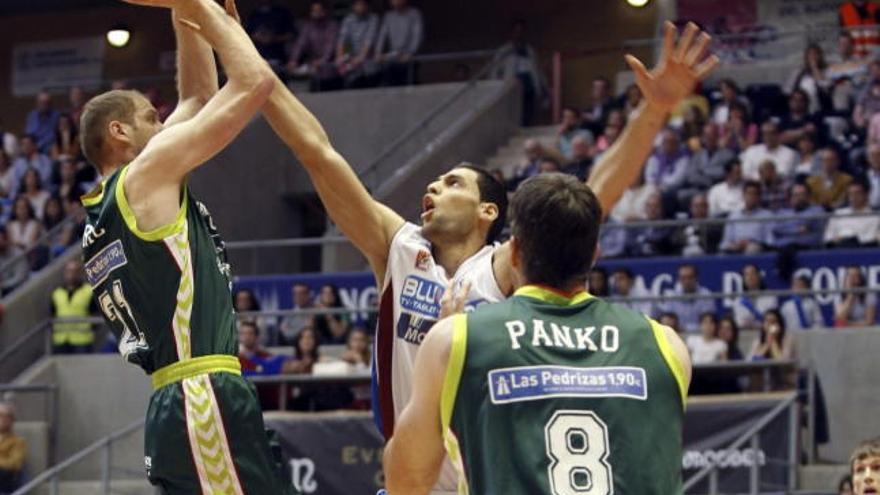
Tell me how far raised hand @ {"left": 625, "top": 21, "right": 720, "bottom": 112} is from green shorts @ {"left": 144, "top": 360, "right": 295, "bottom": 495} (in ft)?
6.06

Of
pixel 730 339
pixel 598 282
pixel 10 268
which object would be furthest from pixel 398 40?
pixel 730 339

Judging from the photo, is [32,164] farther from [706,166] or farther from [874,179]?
[874,179]

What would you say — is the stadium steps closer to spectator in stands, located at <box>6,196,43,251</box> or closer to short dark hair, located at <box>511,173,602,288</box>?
spectator in stands, located at <box>6,196,43,251</box>

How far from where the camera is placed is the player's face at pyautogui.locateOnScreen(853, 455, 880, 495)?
7.71m

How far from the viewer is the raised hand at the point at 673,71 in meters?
6.93

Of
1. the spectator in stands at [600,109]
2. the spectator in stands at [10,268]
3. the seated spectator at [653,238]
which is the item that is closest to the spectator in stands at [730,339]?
the seated spectator at [653,238]

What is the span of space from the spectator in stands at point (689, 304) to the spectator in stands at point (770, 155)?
1.87m

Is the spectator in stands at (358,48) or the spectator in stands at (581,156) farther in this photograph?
the spectator in stands at (358,48)

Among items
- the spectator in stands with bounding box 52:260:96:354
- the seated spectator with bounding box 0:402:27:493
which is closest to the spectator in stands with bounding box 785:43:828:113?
the spectator in stands with bounding box 52:260:96:354

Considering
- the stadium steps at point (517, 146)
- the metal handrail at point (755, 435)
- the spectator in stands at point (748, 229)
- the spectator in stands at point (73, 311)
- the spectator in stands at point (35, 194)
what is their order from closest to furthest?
the metal handrail at point (755, 435)
the spectator in stands at point (748, 229)
the spectator in stands at point (73, 311)
the stadium steps at point (517, 146)
the spectator in stands at point (35, 194)

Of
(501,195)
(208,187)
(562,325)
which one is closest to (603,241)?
(208,187)

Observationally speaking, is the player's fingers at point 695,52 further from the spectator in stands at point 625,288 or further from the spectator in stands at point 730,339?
the spectator in stands at point 625,288

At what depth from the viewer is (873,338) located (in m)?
15.9

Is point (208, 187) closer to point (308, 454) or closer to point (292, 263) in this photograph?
point (292, 263)
